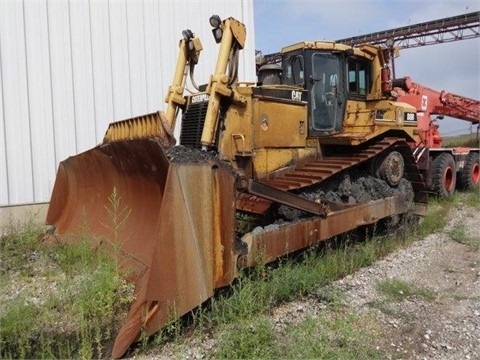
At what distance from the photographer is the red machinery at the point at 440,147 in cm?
961

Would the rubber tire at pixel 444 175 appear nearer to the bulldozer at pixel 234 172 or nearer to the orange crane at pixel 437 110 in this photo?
the orange crane at pixel 437 110

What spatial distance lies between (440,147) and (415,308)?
833 centimetres

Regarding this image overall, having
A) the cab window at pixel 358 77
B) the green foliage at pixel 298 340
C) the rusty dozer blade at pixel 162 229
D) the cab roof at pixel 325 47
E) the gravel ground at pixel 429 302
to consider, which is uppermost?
the cab roof at pixel 325 47

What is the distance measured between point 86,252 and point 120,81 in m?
4.24

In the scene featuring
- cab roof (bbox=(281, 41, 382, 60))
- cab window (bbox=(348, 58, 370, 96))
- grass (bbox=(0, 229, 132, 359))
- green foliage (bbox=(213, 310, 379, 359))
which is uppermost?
cab roof (bbox=(281, 41, 382, 60))

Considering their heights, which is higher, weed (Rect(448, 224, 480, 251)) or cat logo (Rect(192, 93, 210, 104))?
cat logo (Rect(192, 93, 210, 104))

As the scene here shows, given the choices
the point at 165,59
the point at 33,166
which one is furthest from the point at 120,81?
the point at 33,166

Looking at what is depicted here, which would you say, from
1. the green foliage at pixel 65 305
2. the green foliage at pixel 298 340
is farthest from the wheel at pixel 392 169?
the green foliage at pixel 65 305

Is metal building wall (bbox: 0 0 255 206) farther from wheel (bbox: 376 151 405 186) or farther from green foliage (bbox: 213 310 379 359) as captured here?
green foliage (bbox: 213 310 379 359)

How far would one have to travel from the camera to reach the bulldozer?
10.9 feet

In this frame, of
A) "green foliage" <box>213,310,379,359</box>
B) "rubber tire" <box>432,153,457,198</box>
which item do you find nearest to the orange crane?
"rubber tire" <box>432,153,457,198</box>

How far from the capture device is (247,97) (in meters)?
5.16

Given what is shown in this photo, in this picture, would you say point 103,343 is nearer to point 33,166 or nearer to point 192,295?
point 192,295

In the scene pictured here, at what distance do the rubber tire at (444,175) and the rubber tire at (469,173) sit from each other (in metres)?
0.83
